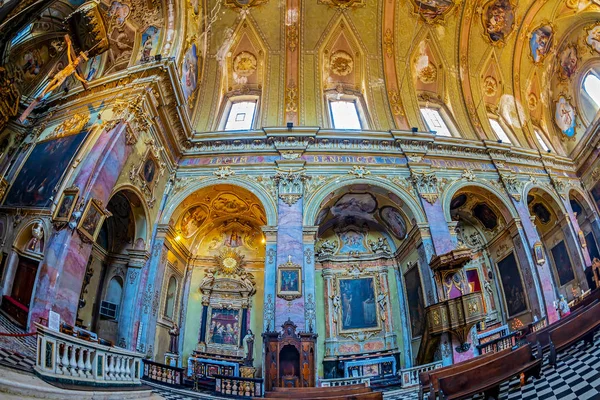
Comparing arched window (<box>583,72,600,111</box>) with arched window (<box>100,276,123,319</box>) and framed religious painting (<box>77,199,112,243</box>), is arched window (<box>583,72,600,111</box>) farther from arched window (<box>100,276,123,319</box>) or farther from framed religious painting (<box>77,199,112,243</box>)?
arched window (<box>100,276,123,319</box>)

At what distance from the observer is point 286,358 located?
10.8 m

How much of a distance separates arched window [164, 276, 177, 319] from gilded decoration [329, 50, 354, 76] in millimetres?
12306

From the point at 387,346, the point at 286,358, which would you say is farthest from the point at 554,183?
the point at 286,358

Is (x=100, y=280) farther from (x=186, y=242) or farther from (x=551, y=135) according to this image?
(x=551, y=135)

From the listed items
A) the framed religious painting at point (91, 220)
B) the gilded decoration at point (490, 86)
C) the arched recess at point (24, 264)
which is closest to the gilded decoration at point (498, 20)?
the gilded decoration at point (490, 86)

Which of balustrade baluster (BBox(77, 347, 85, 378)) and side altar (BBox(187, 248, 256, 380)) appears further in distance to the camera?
side altar (BBox(187, 248, 256, 380))

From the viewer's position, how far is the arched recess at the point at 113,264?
11.3 metres

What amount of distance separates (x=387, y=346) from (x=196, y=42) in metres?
14.6

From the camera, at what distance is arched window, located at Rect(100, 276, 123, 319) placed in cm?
1166

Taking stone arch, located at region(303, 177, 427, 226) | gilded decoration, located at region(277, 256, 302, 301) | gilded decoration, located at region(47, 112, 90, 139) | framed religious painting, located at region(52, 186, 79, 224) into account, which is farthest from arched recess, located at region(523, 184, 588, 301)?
gilded decoration, located at region(47, 112, 90, 139)

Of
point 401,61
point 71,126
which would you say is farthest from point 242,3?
point 71,126

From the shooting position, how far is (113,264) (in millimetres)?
12492

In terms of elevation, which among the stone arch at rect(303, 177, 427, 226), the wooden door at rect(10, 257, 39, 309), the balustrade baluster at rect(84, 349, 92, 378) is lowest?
the balustrade baluster at rect(84, 349, 92, 378)

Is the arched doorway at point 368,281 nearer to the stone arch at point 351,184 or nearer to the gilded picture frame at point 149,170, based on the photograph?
the stone arch at point 351,184
